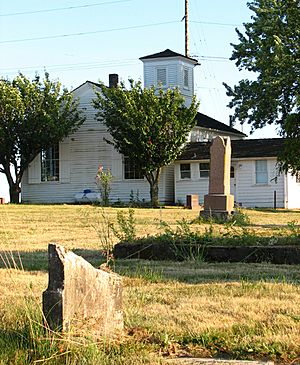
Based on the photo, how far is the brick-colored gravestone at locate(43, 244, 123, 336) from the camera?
15.4ft

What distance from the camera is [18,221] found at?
19.9m

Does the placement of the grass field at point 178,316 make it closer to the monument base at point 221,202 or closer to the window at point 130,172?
the monument base at point 221,202

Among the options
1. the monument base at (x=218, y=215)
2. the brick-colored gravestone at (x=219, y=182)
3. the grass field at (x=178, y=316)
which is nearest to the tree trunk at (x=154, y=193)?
the brick-colored gravestone at (x=219, y=182)

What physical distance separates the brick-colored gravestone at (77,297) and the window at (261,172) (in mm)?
31605

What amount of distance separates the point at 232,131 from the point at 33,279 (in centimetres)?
3699

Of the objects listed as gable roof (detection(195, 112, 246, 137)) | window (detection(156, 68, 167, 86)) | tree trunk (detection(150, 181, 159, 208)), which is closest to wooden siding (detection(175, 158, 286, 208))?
tree trunk (detection(150, 181, 159, 208))

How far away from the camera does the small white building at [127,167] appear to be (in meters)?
36.9

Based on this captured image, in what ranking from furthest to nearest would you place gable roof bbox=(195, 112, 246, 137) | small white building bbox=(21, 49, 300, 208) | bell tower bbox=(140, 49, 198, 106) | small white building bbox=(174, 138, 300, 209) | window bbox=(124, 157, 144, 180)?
gable roof bbox=(195, 112, 246, 137)
bell tower bbox=(140, 49, 198, 106)
window bbox=(124, 157, 144, 180)
small white building bbox=(21, 49, 300, 208)
small white building bbox=(174, 138, 300, 209)

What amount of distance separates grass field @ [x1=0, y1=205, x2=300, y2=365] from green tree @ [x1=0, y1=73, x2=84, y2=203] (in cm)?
2790

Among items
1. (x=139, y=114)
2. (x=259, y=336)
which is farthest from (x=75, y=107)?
(x=259, y=336)

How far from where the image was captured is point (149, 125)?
114 ft

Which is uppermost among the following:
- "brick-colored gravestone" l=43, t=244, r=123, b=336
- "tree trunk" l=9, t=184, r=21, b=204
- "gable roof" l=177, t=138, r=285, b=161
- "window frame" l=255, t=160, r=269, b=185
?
"gable roof" l=177, t=138, r=285, b=161

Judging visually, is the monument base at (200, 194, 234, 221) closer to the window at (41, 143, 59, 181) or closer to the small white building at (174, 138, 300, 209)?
the small white building at (174, 138, 300, 209)

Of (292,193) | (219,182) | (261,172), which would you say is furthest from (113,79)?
(219,182)
